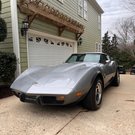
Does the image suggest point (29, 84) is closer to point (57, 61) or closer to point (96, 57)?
point (96, 57)

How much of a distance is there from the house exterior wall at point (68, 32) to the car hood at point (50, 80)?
9.31 ft

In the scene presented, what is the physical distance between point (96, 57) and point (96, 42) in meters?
12.2

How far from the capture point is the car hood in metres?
3.49

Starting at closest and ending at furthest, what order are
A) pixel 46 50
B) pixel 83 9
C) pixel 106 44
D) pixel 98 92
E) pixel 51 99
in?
pixel 51 99 → pixel 98 92 → pixel 46 50 → pixel 83 9 → pixel 106 44

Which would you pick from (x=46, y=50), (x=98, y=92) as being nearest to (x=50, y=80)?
(x=98, y=92)

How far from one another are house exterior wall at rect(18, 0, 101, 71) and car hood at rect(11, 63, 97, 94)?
2837mm

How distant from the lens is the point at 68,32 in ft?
35.6

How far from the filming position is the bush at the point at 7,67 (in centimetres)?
569

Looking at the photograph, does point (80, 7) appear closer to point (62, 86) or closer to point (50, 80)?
point (50, 80)

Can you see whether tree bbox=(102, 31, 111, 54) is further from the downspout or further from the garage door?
the downspout

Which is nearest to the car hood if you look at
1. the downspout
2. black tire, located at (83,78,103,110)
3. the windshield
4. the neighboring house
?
black tire, located at (83,78,103,110)

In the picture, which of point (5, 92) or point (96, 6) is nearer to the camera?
point (5, 92)

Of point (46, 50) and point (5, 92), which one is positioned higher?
point (46, 50)

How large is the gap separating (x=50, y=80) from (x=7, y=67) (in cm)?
263
